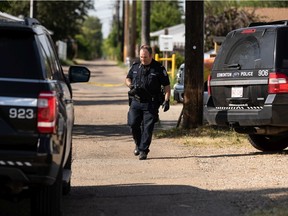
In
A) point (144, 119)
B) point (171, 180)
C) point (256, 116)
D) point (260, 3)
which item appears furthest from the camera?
point (260, 3)

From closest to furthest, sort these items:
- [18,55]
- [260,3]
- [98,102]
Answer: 1. [18,55]
2. [98,102]
3. [260,3]

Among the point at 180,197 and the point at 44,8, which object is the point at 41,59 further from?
the point at 44,8

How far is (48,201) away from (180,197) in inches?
85.6

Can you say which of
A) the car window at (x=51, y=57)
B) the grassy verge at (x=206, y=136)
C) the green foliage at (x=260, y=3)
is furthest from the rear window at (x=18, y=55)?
the green foliage at (x=260, y=3)

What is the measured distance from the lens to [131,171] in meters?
10.2

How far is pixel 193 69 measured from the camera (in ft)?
48.6

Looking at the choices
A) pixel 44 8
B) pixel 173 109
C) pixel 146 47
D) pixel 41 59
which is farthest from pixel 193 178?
pixel 44 8

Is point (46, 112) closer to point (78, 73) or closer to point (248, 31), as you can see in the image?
point (78, 73)

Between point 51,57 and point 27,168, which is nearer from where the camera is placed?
point 27,168

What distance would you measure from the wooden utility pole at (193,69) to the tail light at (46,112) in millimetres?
8985

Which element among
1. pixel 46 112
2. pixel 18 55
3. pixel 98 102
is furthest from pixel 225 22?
pixel 46 112

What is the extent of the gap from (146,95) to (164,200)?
3399mm

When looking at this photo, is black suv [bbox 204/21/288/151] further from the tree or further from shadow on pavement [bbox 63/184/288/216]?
the tree

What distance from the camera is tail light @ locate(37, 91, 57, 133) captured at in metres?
5.94
